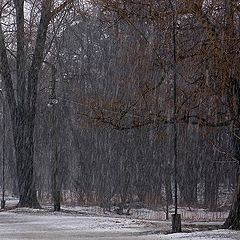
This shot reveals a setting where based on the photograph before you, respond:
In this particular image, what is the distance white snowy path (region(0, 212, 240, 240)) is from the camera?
18519 millimetres

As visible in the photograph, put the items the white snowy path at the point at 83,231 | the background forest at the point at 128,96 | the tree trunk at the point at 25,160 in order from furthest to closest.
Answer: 1. the tree trunk at the point at 25,160
2. the background forest at the point at 128,96
3. the white snowy path at the point at 83,231

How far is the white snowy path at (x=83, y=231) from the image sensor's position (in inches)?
729

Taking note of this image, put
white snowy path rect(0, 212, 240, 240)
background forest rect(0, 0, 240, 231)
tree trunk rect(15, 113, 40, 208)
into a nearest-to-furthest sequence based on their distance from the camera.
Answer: white snowy path rect(0, 212, 240, 240) → background forest rect(0, 0, 240, 231) → tree trunk rect(15, 113, 40, 208)

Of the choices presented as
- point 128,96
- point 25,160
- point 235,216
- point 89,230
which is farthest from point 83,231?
point 25,160

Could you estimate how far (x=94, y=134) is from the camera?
52.1 m

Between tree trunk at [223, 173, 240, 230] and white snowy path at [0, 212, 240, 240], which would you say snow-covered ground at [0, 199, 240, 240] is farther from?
tree trunk at [223, 173, 240, 230]

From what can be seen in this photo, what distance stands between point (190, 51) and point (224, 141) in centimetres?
2320

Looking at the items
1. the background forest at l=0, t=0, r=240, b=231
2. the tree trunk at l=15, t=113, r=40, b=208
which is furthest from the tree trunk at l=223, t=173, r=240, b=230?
the tree trunk at l=15, t=113, r=40, b=208

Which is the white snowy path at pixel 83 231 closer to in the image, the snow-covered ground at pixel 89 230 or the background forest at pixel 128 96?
the snow-covered ground at pixel 89 230

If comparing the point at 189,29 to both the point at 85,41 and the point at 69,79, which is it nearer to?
the point at 69,79

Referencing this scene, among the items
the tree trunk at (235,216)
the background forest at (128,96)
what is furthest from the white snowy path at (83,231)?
the background forest at (128,96)

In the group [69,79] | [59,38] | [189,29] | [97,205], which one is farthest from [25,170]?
[189,29]

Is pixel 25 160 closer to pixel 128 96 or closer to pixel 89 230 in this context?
pixel 128 96

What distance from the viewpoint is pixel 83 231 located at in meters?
20.9
